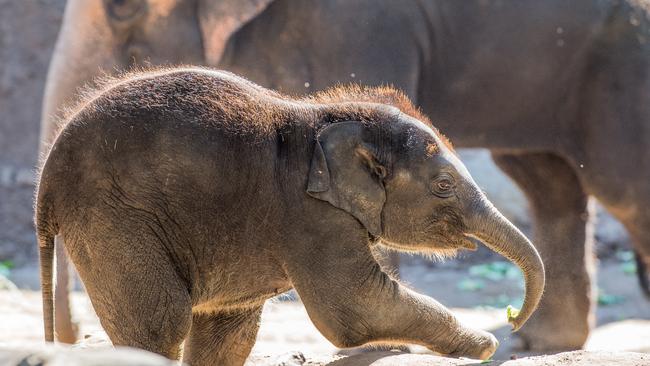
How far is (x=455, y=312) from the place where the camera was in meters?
7.53

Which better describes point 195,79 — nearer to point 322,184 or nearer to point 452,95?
point 322,184

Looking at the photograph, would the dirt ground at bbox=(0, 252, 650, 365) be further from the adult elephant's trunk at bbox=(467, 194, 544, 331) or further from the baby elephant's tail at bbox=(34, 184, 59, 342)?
the baby elephant's tail at bbox=(34, 184, 59, 342)

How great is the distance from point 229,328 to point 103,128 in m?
0.87

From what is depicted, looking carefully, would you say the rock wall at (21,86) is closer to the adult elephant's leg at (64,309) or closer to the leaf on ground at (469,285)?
the leaf on ground at (469,285)

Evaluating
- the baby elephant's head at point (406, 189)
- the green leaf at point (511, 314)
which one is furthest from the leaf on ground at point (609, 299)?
the baby elephant's head at point (406, 189)

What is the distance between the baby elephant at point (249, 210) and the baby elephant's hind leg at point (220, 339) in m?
0.18

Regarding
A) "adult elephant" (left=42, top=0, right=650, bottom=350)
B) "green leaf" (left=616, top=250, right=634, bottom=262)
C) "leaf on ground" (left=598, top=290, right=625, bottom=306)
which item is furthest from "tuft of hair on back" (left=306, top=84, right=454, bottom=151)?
"green leaf" (left=616, top=250, right=634, bottom=262)

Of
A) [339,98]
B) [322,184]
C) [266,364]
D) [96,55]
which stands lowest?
[266,364]

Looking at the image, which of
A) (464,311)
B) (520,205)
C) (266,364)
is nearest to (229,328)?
(266,364)

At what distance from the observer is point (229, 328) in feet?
13.9

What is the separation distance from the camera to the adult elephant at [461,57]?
589 cm

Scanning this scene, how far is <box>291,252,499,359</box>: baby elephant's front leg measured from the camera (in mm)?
3768

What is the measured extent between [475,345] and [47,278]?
4.27 ft

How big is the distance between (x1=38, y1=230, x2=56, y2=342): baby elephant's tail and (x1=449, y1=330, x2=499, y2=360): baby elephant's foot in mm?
1188
